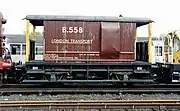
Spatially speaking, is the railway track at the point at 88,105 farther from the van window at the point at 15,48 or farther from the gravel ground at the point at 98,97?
the van window at the point at 15,48

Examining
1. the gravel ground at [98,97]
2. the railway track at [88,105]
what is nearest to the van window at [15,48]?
the gravel ground at [98,97]

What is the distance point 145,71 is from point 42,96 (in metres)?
5.12

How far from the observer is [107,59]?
14.8 meters

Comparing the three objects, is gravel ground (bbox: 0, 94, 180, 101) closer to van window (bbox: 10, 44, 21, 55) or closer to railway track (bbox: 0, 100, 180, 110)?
railway track (bbox: 0, 100, 180, 110)

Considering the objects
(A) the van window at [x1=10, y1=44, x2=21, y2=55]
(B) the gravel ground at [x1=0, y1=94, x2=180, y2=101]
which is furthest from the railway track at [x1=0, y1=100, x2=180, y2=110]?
(A) the van window at [x1=10, y1=44, x2=21, y2=55]

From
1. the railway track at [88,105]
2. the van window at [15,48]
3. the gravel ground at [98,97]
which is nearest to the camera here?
the railway track at [88,105]

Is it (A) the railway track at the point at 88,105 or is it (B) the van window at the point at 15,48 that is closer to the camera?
(A) the railway track at the point at 88,105

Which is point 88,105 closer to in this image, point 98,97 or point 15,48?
point 98,97

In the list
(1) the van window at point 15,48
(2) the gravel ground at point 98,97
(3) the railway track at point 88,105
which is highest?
(1) the van window at point 15,48

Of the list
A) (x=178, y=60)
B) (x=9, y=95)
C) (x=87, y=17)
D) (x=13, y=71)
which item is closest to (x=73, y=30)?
(x=87, y=17)

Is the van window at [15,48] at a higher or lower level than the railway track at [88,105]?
higher

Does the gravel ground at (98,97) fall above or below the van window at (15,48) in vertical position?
below

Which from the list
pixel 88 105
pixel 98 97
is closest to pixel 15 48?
pixel 98 97

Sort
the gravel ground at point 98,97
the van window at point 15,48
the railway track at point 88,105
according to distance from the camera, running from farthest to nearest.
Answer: the van window at point 15,48 < the gravel ground at point 98,97 < the railway track at point 88,105
